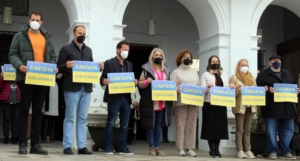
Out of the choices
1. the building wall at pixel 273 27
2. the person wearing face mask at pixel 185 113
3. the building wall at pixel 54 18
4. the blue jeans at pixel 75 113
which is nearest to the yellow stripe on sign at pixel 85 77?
the blue jeans at pixel 75 113

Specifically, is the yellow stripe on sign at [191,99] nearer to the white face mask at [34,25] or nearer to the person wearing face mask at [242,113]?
the person wearing face mask at [242,113]

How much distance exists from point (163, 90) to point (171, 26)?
5.61m

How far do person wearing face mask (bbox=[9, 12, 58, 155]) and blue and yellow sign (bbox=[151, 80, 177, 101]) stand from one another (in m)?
1.73

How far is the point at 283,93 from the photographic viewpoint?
28.0 ft

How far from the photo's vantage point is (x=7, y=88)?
10.0 metres

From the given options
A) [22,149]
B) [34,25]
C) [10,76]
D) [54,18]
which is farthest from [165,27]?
[22,149]

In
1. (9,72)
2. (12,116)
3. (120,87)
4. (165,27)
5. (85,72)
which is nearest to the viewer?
(85,72)

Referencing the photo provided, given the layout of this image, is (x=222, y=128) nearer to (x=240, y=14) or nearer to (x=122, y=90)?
(x=122, y=90)

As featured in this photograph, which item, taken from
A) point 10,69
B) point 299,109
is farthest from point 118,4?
point 299,109

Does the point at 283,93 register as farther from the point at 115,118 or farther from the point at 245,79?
the point at 115,118

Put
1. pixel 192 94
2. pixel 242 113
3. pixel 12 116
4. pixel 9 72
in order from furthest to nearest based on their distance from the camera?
pixel 12 116, pixel 9 72, pixel 242 113, pixel 192 94

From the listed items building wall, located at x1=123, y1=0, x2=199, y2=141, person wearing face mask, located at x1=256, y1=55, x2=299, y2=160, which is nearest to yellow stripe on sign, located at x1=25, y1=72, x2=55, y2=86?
person wearing face mask, located at x1=256, y1=55, x2=299, y2=160

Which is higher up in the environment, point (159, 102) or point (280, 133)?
point (159, 102)

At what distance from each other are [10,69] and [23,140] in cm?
277
